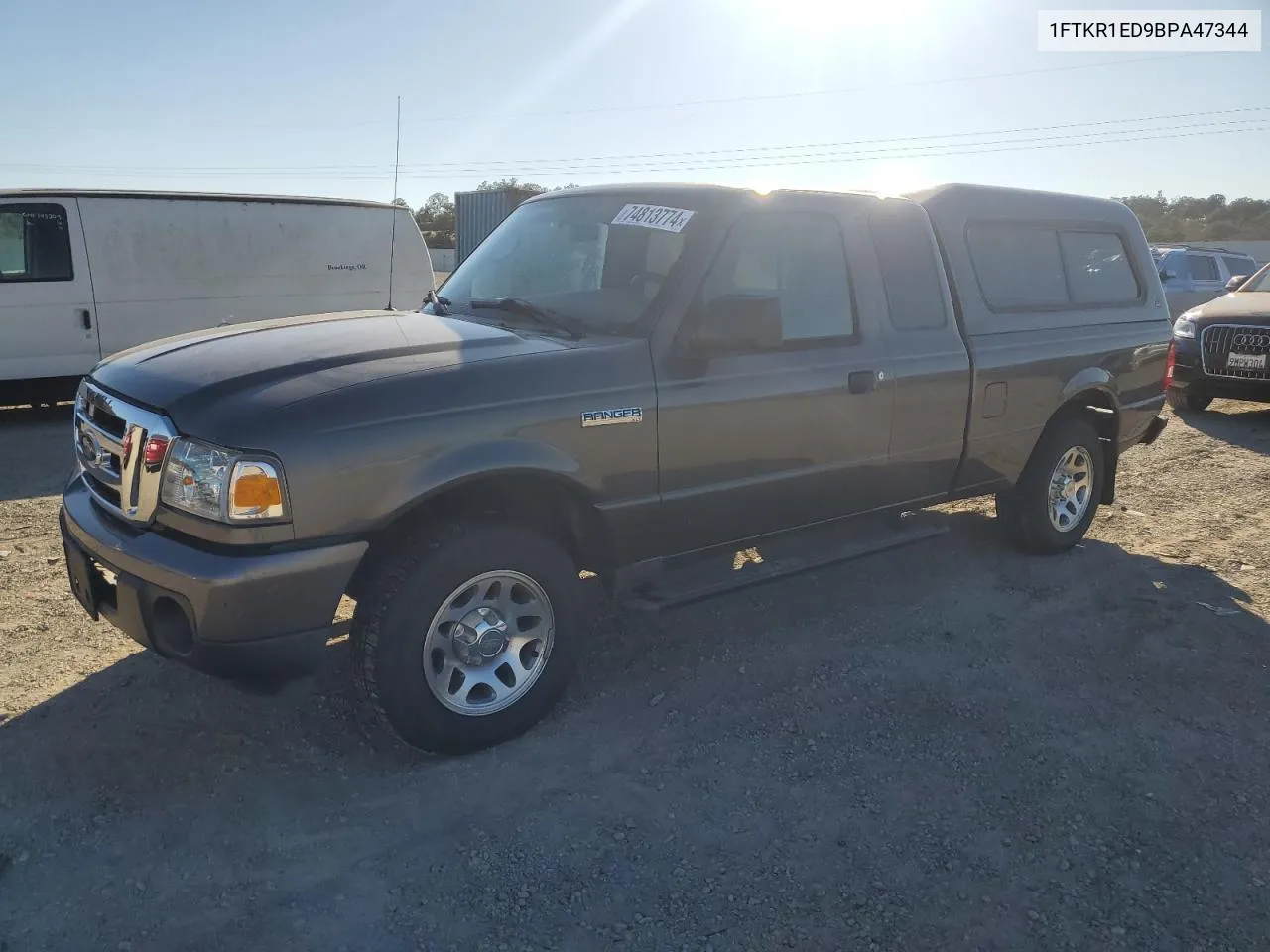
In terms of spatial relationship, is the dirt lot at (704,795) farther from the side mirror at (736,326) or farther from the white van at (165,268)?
the white van at (165,268)

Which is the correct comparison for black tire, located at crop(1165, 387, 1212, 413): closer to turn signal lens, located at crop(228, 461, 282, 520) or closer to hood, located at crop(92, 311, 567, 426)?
hood, located at crop(92, 311, 567, 426)

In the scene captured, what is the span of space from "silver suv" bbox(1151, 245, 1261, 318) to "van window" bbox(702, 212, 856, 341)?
13.6 meters

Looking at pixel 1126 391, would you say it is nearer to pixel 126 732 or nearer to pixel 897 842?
pixel 897 842

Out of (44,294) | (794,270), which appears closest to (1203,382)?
(794,270)

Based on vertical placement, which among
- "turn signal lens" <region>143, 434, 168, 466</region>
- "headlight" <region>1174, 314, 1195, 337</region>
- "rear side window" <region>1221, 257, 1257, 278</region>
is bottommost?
"headlight" <region>1174, 314, 1195, 337</region>

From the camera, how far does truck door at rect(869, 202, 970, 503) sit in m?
4.46

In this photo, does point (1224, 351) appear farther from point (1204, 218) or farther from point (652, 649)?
point (1204, 218)

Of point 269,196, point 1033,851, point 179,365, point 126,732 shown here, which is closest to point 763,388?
point 1033,851

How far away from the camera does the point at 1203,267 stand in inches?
648

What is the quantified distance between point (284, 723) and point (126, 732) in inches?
21.4

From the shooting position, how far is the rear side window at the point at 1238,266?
17094 millimetres

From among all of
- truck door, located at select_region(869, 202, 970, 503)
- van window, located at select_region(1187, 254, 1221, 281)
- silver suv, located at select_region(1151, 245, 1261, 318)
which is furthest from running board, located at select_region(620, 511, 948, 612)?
van window, located at select_region(1187, 254, 1221, 281)

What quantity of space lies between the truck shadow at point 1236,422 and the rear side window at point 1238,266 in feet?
23.8

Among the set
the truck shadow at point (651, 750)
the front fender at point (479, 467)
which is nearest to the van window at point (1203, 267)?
the truck shadow at point (651, 750)
